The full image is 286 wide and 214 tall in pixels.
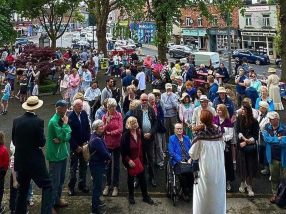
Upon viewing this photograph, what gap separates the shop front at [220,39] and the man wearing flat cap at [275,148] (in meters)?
44.1

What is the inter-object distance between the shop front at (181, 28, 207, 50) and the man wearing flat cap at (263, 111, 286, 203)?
162 feet

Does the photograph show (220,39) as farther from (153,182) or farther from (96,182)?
(96,182)

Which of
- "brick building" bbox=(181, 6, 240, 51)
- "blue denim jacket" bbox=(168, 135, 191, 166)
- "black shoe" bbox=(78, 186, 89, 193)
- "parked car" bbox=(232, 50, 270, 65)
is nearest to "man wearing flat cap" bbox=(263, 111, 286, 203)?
"blue denim jacket" bbox=(168, 135, 191, 166)

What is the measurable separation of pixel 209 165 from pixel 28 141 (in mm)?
2761

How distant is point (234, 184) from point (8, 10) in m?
27.9

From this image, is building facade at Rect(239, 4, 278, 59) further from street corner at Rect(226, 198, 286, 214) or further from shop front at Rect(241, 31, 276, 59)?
Result: street corner at Rect(226, 198, 286, 214)

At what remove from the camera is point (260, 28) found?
43.9 meters

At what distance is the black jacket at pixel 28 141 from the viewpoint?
16.6 feet

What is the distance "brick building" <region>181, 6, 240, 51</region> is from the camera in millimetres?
48875

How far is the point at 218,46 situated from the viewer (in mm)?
52438

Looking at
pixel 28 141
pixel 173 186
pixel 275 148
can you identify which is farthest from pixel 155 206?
pixel 28 141

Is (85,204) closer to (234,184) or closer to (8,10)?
(234,184)

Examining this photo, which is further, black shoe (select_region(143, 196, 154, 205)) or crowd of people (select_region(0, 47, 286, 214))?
black shoe (select_region(143, 196, 154, 205))

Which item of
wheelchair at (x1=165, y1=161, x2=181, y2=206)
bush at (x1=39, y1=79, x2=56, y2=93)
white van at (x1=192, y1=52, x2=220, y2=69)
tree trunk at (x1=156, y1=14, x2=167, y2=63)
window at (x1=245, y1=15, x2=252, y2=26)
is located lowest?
wheelchair at (x1=165, y1=161, x2=181, y2=206)
